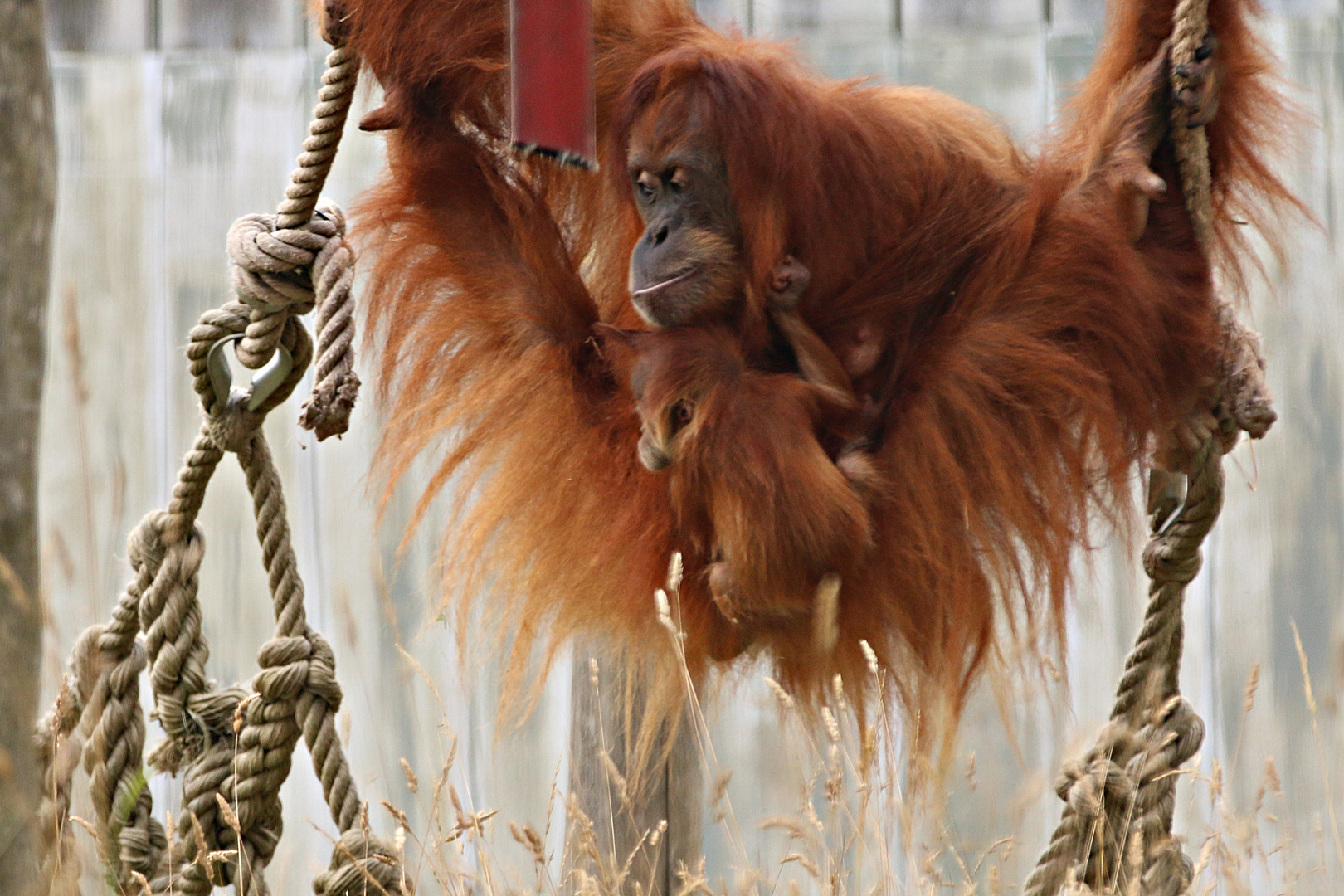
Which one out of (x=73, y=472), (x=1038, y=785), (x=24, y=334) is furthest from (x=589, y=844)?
(x=73, y=472)

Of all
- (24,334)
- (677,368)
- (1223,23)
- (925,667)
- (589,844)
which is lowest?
(589,844)

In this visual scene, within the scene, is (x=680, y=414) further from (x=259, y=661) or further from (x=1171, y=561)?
(x=1171, y=561)

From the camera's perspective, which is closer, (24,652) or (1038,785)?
(24,652)

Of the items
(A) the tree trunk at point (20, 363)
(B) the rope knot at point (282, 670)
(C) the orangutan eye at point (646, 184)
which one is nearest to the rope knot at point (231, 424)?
(B) the rope knot at point (282, 670)

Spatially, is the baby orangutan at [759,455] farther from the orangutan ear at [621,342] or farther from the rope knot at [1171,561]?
the rope knot at [1171,561]

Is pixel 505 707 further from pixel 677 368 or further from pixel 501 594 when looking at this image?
pixel 677 368

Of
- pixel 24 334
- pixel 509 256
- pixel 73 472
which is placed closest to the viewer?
pixel 24 334

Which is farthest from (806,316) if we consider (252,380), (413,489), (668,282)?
(413,489)

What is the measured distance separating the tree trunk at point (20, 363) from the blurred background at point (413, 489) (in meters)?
1.92

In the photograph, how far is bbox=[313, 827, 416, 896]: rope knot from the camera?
1.86 meters

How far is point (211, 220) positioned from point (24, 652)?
2.41 m

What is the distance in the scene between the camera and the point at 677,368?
180cm

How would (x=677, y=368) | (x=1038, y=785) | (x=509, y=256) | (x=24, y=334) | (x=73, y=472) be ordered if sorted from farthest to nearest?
(x=73, y=472) → (x=509, y=256) → (x=1038, y=785) → (x=677, y=368) → (x=24, y=334)

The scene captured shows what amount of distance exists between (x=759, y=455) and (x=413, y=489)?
1.67 m
